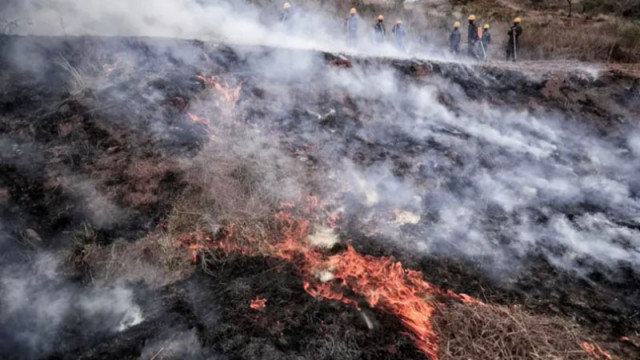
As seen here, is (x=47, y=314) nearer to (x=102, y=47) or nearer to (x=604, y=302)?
(x=102, y=47)

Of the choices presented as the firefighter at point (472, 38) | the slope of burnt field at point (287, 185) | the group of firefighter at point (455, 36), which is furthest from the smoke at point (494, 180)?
the firefighter at point (472, 38)

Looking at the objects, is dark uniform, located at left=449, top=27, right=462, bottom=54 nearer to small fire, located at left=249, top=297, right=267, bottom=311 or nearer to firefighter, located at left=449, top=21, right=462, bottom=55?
firefighter, located at left=449, top=21, right=462, bottom=55

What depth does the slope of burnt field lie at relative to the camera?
4312 mm

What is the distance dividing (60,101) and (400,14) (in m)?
13.9

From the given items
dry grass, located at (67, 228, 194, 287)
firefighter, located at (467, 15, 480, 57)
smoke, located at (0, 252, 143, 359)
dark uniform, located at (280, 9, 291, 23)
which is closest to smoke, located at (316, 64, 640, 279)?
dry grass, located at (67, 228, 194, 287)

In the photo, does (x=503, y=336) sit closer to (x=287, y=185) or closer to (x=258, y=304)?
(x=258, y=304)

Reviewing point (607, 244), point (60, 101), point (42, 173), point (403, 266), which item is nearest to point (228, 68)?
point (60, 101)

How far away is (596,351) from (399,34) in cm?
1116

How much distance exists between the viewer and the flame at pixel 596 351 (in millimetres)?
3707

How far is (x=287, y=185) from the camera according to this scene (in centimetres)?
620

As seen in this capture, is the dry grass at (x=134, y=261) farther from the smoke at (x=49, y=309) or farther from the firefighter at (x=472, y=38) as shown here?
the firefighter at (x=472, y=38)

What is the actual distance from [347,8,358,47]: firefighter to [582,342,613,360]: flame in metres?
10.7

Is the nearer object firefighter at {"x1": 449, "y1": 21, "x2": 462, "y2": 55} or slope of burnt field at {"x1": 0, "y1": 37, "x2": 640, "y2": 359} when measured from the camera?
slope of burnt field at {"x1": 0, "y1": 37, "x2": 640, "y2": 359}

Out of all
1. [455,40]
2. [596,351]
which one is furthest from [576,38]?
[596,351]
